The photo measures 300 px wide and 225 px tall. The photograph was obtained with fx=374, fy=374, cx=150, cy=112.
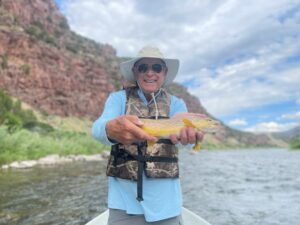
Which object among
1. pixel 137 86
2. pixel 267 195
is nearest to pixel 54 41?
pixel 267 195

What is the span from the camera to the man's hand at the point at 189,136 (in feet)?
8.40

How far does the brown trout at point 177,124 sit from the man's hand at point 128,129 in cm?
6

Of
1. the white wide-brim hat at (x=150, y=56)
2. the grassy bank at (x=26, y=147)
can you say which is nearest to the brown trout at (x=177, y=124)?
the white wide-brim hat at (x=150, y=56)

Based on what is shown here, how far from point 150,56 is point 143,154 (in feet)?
2.54

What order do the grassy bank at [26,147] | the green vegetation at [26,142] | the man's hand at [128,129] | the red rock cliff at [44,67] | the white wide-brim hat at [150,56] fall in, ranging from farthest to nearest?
the red rock cliff at [44,67], the green vegetation at [26,142], the grassy bank at [26,147], the white wide-brim hat at [150,56], the man's hand at [128,129]

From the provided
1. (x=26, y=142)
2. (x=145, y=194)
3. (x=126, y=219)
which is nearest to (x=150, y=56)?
(x=145, y=194)

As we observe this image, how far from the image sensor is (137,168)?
278 centimetres

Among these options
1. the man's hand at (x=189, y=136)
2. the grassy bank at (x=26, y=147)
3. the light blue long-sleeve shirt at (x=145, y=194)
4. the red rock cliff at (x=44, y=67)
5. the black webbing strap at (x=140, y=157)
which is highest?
the red rock cliff at (x=44, y=67)

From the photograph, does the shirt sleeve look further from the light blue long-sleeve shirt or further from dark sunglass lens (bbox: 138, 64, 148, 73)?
dark sunglass lens (bbox: 138, 64, 148, 73)

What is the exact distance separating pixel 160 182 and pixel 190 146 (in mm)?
373

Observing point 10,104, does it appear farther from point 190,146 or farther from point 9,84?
point 190,146

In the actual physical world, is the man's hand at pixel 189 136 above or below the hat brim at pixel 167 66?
below

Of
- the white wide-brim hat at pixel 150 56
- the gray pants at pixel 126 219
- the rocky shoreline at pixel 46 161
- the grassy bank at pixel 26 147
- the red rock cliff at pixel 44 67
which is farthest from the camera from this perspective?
the red rock cliff at pixel 44 67

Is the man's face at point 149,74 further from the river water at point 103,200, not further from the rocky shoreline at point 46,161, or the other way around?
the rocky shoreline at point 46,161
